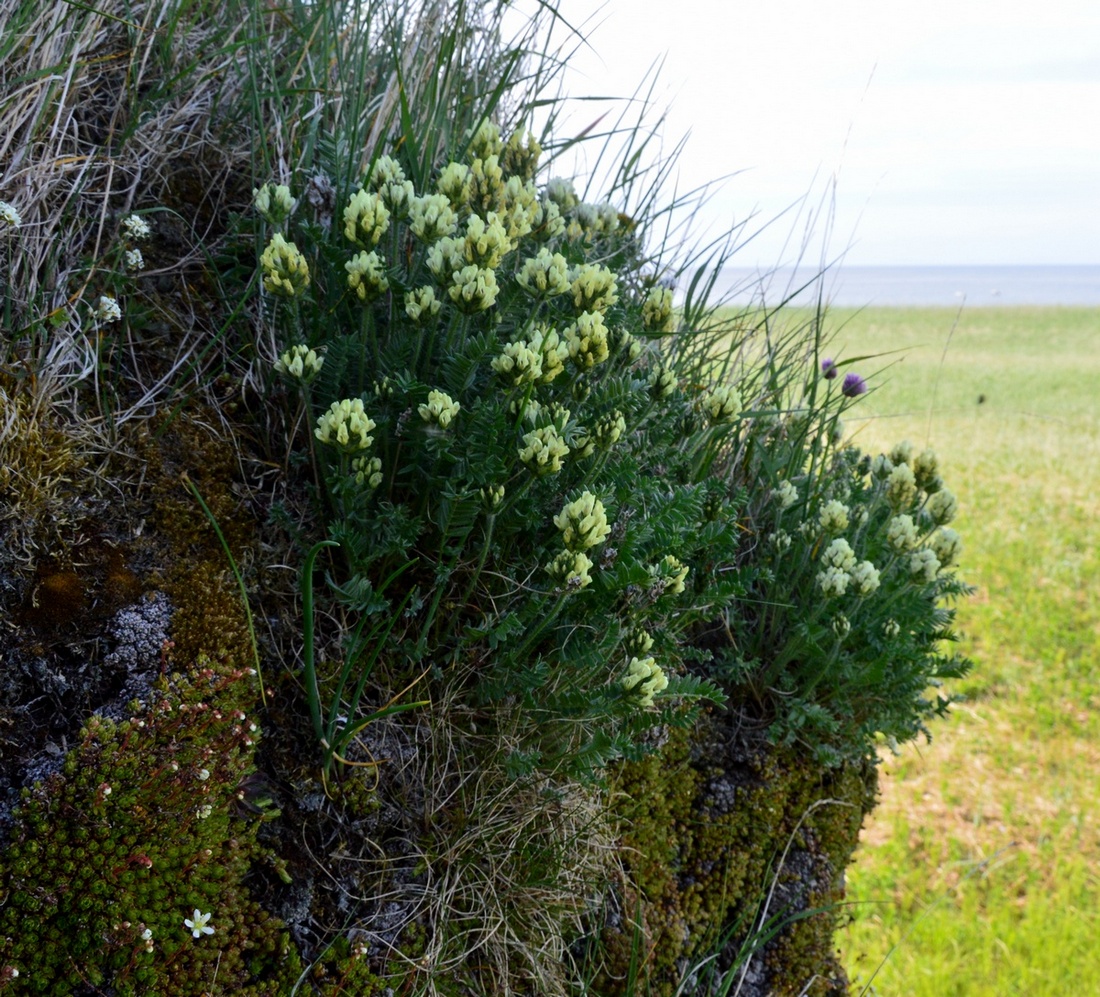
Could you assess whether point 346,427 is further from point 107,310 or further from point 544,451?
point 107,310

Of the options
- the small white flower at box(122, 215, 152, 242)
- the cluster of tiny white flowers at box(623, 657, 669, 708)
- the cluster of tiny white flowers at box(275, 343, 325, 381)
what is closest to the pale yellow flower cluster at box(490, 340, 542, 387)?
the cluster of tiny white flowers at box(275, 343, 325, 381)

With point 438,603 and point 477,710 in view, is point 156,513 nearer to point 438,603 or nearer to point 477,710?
point 438,603

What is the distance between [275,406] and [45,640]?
0.71 metres

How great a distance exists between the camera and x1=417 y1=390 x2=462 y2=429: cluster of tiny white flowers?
5.82 feet

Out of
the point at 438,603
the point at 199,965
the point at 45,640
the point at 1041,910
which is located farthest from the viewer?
the point at 1041,910

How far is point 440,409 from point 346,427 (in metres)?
0.17

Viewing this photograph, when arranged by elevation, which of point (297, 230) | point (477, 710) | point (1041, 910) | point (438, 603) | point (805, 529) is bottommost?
point (1041, 910)

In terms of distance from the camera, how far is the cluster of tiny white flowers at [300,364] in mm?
1810

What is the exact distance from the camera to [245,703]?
1854 millimetres

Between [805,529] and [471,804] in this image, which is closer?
[471,804]

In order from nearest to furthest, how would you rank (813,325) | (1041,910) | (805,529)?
(805,529), (813,325), (1041,910)

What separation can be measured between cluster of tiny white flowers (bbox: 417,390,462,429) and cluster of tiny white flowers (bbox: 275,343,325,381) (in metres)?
0.22

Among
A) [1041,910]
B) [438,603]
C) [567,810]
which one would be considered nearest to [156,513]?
[438,603]

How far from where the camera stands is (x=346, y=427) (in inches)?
69.1
